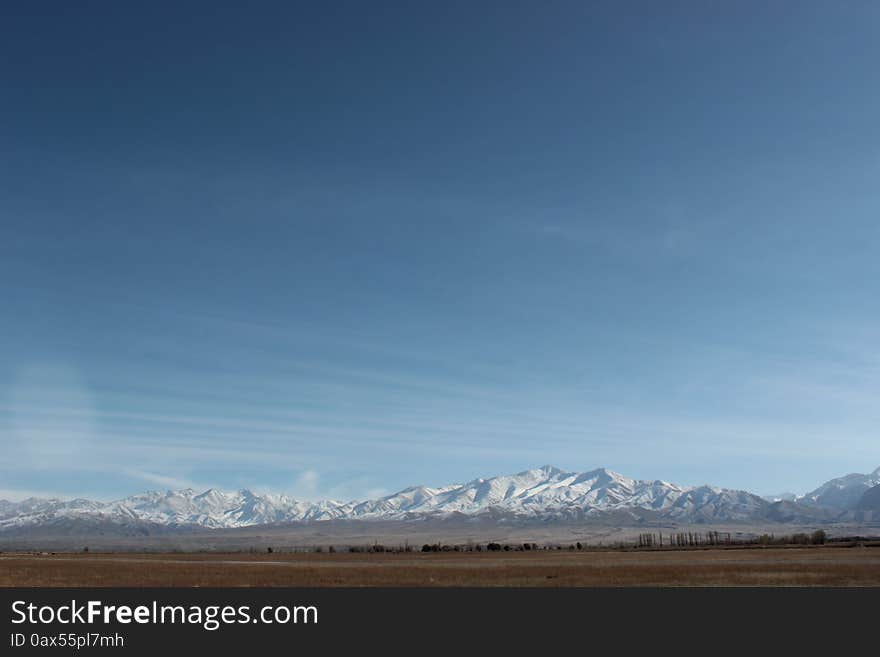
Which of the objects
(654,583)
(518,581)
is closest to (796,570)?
(654,583)
